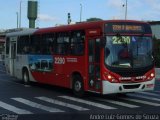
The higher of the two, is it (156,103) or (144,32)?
(144,32)

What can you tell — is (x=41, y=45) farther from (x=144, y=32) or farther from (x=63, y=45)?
(x=144, y=32)

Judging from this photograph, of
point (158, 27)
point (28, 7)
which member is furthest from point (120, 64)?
point (28, 7)

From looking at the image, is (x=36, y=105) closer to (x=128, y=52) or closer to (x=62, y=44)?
(x=128, y=52)

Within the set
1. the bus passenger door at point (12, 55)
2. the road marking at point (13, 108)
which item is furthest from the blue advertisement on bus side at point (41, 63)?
the road marking at point (13, 108)

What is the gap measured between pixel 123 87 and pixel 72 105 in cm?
217

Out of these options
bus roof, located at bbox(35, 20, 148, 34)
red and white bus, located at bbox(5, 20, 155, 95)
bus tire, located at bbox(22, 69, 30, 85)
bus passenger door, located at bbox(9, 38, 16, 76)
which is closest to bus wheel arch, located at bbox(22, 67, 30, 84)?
bus tire, located at bbox(22, 69, 30, 85)

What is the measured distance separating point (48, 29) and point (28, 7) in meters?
88.9

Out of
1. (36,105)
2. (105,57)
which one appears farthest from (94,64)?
(36,105)

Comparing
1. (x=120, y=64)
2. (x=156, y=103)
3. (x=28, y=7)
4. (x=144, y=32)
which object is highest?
(x=28, y=7)

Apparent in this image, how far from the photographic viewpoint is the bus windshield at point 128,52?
16.4 metres

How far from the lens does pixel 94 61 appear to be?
55.1 ft

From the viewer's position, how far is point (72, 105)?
1536 centimetres

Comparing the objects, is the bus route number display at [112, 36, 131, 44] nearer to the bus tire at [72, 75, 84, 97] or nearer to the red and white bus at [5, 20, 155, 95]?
the red and white bus at [5, 20, 155, 95]

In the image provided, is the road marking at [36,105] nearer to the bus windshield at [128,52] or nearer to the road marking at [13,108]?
the road marking at [13,108]
